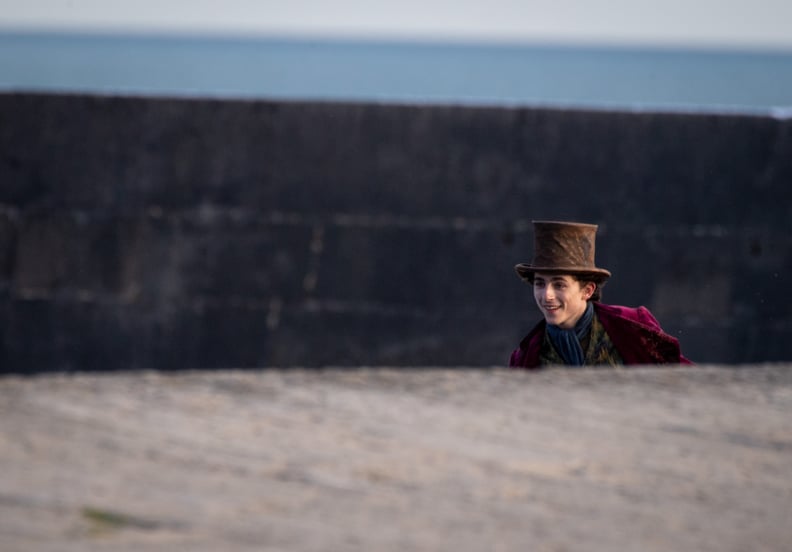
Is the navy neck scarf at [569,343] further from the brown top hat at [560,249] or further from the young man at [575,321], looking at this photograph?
the brown top hat at [560,249]

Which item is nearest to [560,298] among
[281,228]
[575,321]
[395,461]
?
[575,321]

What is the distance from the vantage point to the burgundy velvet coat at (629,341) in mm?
5461

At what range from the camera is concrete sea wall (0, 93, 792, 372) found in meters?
7.25

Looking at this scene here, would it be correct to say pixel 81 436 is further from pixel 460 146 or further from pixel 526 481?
pixel 460 146

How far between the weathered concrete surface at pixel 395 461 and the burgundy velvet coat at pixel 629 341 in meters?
2.28

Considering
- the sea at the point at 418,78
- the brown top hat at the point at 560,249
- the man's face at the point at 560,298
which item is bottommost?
the man's face at the point at 560,298

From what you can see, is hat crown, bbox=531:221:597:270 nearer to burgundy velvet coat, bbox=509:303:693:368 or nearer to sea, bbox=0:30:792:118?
burgundy velvet coat, bbox=509:303:693:368

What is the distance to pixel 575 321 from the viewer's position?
18.2 feet

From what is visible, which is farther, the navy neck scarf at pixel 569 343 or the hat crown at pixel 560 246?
A: the hat crown at pixel 560 246

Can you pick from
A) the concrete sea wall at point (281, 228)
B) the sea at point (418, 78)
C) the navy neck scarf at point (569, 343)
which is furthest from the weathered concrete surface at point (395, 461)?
the sea at point (418, 78)

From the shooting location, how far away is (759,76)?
110500 mm

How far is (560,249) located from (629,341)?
444mm

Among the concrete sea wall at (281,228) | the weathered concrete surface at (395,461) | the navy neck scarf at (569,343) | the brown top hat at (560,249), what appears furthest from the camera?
the concrete sea wall at (281,228)

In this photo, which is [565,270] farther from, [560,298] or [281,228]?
[281,228]
